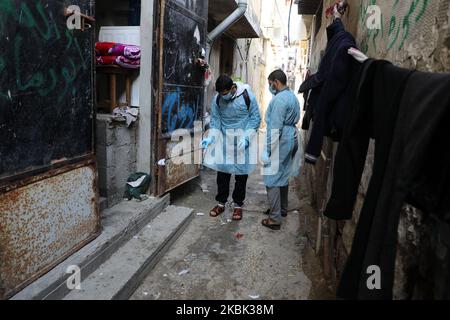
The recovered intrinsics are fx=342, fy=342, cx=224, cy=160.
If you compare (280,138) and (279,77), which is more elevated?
(279,77)

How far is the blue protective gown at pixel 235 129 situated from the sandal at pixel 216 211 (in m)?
0.59

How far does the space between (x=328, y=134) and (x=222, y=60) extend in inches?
336

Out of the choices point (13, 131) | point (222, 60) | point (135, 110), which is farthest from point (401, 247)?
point (222, 60)

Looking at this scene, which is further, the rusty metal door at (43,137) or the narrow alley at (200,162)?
the rusty metal door at (43,137)

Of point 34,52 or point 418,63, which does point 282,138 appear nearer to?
point 418,63

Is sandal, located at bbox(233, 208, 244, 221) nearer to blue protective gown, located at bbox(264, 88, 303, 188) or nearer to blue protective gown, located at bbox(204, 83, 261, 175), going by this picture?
blue protective gown, located at bbox(204, 83, 261, 175)

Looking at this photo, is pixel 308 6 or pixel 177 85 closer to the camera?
pixel 177 85

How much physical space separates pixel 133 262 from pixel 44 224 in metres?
0.91

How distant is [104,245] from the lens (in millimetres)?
3127

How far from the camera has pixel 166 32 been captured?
4.22m

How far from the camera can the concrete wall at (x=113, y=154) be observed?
394cm

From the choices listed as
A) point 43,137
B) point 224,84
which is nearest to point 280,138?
point 224,84

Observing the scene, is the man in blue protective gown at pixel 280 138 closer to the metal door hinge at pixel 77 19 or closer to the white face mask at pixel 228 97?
the white face mask at pixel 228 97

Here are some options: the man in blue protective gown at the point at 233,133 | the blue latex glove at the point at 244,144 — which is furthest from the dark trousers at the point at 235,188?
the blue latex glove at the point at 244,144
